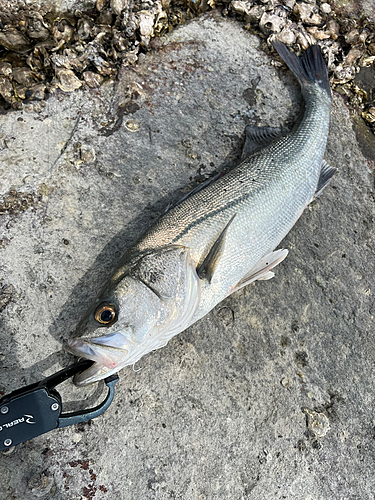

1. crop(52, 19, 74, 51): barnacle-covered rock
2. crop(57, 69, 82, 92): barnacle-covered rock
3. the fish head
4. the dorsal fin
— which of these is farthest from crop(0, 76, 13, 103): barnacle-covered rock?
the fish head

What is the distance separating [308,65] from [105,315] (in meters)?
3.32

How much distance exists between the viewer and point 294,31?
3.93 meters

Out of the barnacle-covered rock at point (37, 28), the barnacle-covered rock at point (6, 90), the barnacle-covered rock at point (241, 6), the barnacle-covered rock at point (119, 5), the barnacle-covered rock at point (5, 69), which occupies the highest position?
the barnacle-covered rock at point (241, 6)

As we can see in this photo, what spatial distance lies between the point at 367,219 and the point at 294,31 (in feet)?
7.32

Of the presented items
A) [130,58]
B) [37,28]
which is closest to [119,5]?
[130,58]

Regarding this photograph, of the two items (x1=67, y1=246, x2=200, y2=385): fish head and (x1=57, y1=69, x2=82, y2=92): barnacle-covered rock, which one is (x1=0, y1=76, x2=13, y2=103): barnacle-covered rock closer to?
(x1=57, y1=69, x2=82, y2=92): barnacle-covered rock

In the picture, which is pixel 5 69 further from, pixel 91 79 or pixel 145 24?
pixel 145 24

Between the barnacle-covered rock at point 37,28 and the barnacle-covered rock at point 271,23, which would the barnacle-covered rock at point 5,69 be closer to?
the barnacle-covered rock at point 37,28

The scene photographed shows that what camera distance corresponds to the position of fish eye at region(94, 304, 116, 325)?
6.66ft

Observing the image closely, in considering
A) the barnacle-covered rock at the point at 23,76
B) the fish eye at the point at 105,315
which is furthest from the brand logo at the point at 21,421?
the barnacle-covered rock at the point at 23,76

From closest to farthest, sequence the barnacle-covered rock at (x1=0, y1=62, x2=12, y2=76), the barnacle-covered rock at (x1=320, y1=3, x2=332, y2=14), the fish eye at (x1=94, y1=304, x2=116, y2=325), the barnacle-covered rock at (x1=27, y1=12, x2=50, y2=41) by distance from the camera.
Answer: the fish eye at (x1=94, y1=304, x2=116, y2=325)
the barnacle-covered rock at (x1=0, y1=62, x2=12, y2=76)
the barnacle-covered rock at (x1=27, y1=12, x2=50, y2=41)
the barnacle-covered rock at (x1=320, y1=3, x2=332, y2=14)

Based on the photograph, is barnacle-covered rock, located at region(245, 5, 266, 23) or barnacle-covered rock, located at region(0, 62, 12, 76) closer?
barnacle-covered rock, located at region(0, 62, 12, 76)

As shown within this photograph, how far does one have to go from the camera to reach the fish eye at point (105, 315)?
6.66ft

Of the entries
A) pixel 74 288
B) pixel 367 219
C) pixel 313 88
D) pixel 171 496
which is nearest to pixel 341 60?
pixel 313 88
